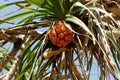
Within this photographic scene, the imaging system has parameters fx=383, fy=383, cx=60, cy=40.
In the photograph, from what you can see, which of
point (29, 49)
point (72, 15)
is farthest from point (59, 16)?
point (29, 49)

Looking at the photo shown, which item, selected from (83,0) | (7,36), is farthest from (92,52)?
(7,36)

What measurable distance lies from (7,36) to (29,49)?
0.42ft

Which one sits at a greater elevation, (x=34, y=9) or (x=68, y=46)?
(x=34, y=9)

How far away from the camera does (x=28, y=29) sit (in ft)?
5.34

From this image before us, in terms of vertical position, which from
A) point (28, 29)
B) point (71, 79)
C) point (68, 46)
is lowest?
point (71, 79)

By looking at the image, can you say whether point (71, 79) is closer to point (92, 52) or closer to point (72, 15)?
point (92, 52)

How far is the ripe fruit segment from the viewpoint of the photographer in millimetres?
1532

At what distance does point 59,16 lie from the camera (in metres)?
1.62

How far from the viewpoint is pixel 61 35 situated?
1524 millimetres

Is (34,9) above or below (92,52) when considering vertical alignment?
above

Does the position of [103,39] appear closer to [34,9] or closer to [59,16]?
[59,16]

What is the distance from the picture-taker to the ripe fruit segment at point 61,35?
153 centimetres

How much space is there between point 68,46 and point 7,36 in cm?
26

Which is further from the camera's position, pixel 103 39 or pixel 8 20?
pixel 8 20
